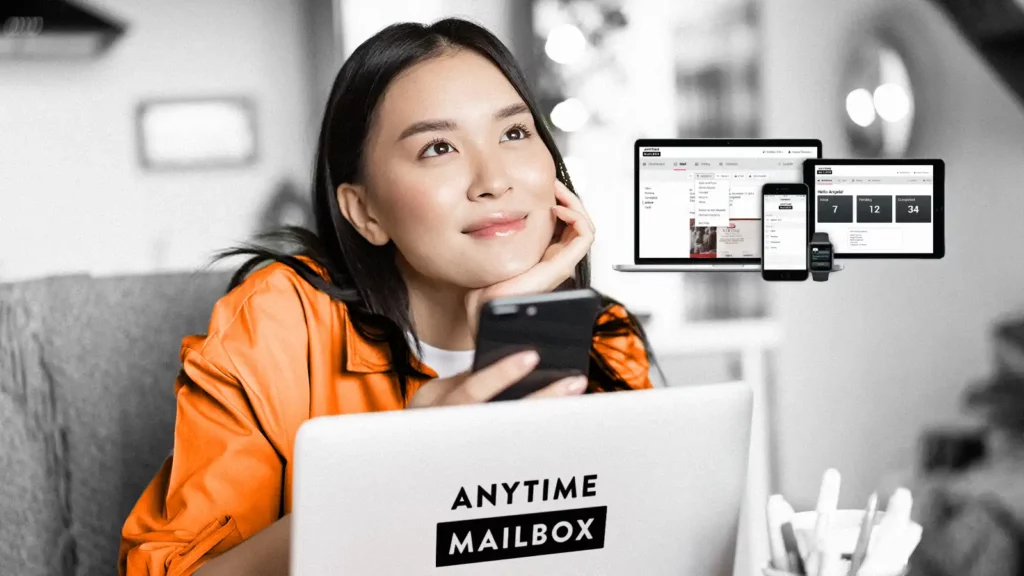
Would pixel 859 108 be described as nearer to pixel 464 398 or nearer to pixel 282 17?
pixel 282 17

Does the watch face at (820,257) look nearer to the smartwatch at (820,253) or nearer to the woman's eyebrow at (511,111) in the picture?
the smartwatch at (820,253)

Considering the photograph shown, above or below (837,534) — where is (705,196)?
above

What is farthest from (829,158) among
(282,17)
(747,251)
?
(282,17)

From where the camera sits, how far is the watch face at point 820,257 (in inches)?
74.2

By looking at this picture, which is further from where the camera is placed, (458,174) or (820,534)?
(458,174)

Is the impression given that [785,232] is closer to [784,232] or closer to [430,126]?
[784,232]

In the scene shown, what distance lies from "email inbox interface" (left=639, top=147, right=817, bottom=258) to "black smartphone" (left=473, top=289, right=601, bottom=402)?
35.7 inches

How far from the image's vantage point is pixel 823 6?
1.89m

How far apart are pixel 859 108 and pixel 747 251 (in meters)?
0.36

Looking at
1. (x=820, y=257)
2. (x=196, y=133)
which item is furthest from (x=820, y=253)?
(x=196, y=133)

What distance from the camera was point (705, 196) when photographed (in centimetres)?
185

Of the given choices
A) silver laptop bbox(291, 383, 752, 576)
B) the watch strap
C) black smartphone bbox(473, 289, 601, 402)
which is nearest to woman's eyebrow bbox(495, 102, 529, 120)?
black smartphone bbox(473, 289, 601, 402)

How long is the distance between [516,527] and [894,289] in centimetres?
146

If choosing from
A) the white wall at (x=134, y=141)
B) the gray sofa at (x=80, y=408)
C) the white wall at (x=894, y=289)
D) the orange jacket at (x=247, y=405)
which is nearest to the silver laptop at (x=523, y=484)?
the orange jacket at (x=247, y=405)
